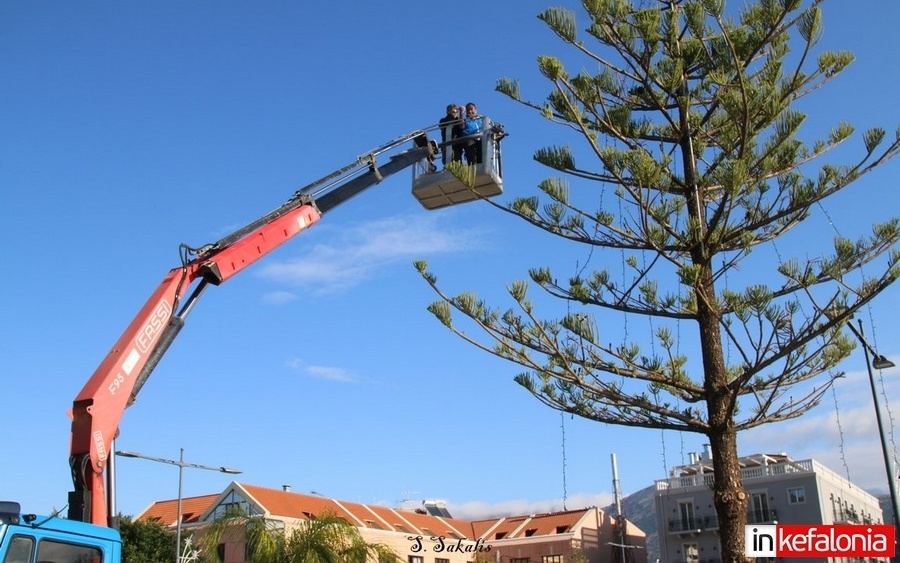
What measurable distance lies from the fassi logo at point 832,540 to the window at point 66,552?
5.41 metres

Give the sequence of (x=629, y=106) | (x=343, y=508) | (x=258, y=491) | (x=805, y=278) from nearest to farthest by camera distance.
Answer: (x=805, y=278)
(x=629, y=106)
(x=258, y=491)
(x=343, y=508)

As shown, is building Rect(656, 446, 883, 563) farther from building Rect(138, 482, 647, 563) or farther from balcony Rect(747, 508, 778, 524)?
building Rect(138, 482, 647, 563)

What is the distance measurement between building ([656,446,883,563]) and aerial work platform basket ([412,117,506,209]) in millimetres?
33688

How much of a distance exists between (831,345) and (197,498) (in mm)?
41646

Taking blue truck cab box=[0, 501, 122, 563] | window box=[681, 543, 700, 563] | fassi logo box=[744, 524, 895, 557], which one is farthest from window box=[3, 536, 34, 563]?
window box=[681, 543, 700, 563]

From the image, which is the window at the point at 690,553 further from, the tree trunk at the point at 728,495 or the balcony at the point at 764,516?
the tree trunk at the point at 728,495

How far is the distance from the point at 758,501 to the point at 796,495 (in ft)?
6.09

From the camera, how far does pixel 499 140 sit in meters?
12.5

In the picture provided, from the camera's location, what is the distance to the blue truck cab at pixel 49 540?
6.43 meters

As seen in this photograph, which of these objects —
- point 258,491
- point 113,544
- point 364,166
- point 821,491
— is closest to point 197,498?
point 258,491

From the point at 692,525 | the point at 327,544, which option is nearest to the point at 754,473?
the point at 692,525

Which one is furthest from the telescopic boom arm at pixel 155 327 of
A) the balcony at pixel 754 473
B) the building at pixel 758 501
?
the building at pixel 758 501

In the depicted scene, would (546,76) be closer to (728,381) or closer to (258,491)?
(728,381)

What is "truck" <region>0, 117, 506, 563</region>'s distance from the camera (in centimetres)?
682
